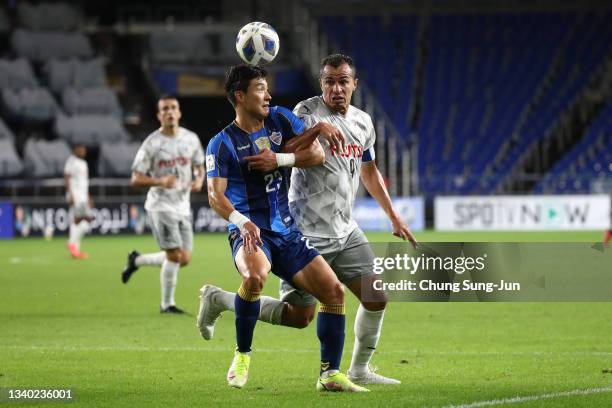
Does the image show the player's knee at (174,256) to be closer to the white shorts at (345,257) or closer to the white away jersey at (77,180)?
the white shorts at (345,257)

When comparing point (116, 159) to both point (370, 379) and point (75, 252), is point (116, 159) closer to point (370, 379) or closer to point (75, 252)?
point (75, 252)

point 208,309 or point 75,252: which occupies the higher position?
point 208,309

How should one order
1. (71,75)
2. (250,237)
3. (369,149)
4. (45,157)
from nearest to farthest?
1. (250,237)
2. (369,149)
3. (45,157)
4. (71,75)

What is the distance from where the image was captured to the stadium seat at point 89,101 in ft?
129

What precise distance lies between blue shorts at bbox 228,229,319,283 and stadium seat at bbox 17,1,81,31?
3758 centimetres

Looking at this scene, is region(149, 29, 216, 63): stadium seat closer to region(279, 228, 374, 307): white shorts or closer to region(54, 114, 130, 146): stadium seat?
region(54, 114, 130, 146): stadium seat

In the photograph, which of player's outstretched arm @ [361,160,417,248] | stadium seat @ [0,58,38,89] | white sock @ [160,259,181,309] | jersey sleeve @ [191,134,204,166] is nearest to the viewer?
player's outstretched arm @ [361,160,417,248]

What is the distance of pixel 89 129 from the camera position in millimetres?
38062

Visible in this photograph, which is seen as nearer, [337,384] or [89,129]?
[337,384]

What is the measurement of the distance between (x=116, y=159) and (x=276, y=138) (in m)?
29.2

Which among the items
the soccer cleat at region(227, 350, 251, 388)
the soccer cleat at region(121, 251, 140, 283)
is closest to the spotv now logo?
the soccer cleat at region(121, 251, 140, 283)

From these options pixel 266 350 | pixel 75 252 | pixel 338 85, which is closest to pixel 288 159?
pixel 338 85

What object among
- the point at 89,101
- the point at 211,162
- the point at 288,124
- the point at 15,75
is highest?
the point at 15,75

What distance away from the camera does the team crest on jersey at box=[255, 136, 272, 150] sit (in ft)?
25.0
